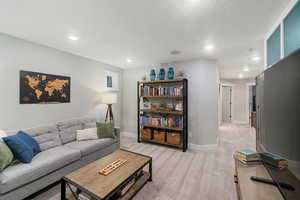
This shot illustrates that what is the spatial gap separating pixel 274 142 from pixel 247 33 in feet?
5.94

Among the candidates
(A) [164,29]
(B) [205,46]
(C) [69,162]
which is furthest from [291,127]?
(C) [69,162]

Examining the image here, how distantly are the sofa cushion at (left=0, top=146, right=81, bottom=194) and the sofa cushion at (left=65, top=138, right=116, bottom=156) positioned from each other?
109mm

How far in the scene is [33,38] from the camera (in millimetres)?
2209

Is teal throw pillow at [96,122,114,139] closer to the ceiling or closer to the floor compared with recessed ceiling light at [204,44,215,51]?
closer to the floor

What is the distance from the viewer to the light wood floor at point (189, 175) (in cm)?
172

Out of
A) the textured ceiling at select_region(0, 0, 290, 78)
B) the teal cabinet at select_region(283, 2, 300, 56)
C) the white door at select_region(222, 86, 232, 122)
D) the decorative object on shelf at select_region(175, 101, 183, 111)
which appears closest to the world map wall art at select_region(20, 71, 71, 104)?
the textured ceiling at select_region(0, 0, 290, 78)

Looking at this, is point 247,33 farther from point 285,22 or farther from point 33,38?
point 33,38

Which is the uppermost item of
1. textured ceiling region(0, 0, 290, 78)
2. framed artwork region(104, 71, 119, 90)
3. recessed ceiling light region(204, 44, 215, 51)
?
recessed ceiling light region(204, 44, 215, 51)

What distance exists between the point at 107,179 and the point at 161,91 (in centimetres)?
253

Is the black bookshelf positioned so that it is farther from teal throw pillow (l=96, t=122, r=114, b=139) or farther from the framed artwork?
teal throw pillow (l=96, t=122, r=114, b=139)

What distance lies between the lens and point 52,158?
1.84 meters

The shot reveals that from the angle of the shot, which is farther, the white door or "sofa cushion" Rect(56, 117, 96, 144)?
the white door

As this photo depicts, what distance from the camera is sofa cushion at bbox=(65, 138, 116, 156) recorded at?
2.26 m

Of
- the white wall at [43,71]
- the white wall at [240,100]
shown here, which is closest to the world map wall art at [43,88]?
the white wall at [43,71]
